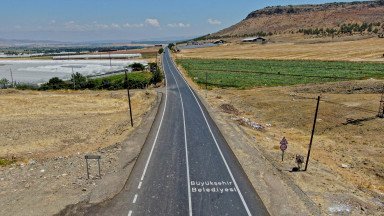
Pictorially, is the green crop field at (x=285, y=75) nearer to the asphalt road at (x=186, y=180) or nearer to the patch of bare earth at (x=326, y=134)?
the patch of bare earth at (x=326, y=134)

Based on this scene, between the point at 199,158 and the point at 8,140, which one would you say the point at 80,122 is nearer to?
the point at 8,140

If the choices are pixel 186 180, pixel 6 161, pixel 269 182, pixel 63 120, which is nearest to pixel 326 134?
pixel 269 182

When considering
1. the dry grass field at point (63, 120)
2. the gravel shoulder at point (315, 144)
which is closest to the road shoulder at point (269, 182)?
the gravel shoulder at point (315, 144)

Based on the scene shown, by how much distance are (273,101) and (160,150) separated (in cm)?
2976

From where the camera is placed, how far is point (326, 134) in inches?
1528

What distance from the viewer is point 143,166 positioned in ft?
90.9

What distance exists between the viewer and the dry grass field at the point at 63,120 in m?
34.7

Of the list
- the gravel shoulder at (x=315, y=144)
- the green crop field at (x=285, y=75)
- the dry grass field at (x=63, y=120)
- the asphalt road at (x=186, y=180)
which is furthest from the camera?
the green crop field at (x=285, y=75)

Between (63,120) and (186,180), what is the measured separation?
27.8 m

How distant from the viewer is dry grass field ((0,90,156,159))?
3466 centimetres

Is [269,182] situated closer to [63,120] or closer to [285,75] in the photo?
[63,120]

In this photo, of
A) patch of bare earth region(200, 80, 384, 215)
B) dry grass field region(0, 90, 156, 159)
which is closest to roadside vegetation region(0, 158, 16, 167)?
dry grass field region(0, 90, 156, 159)

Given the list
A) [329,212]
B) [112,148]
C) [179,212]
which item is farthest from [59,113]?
[329,212]

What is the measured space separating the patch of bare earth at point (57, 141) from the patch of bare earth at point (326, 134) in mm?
12335
